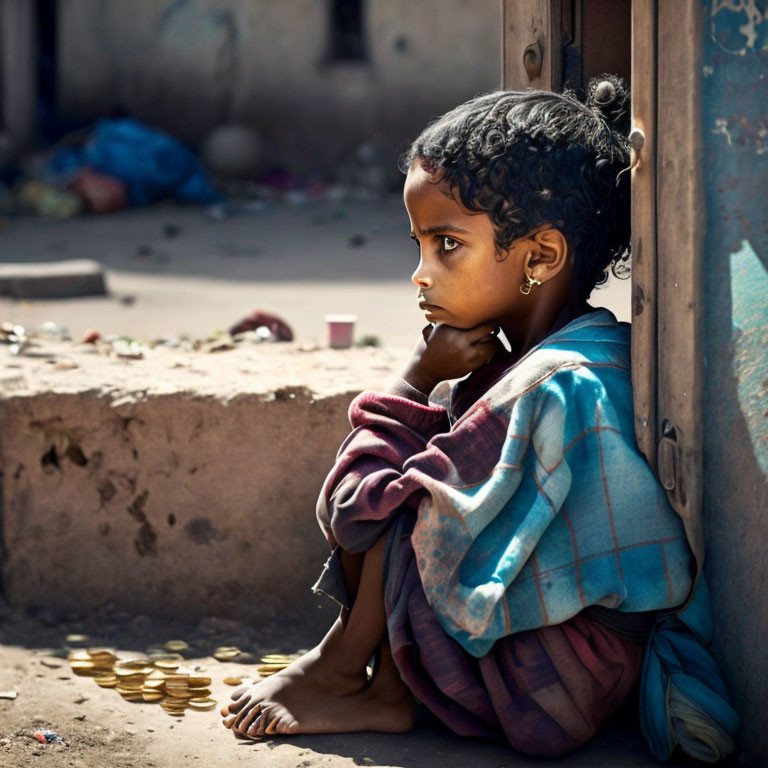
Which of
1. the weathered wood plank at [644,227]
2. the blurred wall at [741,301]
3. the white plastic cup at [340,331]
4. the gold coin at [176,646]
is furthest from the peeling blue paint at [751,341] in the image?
the white plastic cup at [340,331]

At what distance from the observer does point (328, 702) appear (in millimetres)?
2799

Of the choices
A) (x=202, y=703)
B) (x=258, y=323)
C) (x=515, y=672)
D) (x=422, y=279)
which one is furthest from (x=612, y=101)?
(x=258, y=323)

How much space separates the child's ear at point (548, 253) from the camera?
272 centimetres

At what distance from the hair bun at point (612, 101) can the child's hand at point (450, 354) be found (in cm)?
52

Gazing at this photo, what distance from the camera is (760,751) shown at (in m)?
A: 2.53

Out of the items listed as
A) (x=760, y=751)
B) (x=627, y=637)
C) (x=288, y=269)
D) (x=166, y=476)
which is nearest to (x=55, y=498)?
(x=166, y=476)

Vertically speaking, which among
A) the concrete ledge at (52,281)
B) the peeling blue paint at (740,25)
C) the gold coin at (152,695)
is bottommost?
the gold coin at (152,695)

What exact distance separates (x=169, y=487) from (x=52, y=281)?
14.1ft

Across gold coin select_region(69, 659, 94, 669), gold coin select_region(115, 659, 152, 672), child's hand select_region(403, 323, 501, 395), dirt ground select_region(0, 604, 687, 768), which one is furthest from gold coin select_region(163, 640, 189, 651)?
child's hand select_region(403, 323, 501, 395)

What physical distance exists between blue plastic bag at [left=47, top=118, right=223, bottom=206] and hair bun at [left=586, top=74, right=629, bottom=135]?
964cm

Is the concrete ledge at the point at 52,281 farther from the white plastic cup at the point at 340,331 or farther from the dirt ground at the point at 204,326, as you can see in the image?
the white plastic cup at the point at 340,331

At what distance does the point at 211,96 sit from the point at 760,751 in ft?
37.9

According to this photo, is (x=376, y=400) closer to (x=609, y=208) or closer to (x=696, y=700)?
(x=609, y=208)

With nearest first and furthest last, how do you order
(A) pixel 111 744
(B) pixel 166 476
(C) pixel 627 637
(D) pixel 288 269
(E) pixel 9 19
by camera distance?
(C) pixel 627 637, (A) pixel 111 744, (B) pixel 166 476, (D) pixel 288 269, (E) pixel 9 19
